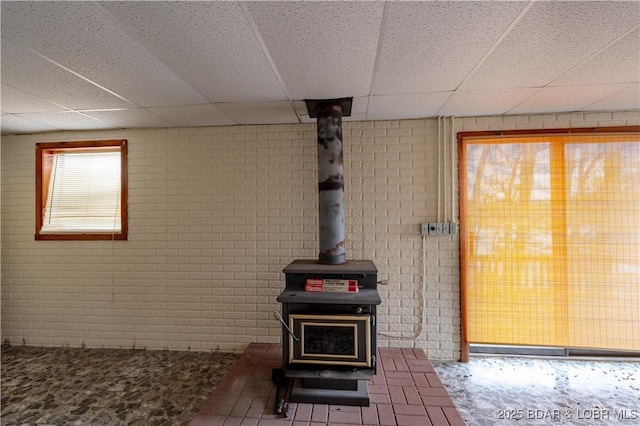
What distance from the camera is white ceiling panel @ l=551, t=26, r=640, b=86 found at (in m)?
1.62

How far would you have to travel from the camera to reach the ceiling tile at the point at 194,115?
98.8 inches

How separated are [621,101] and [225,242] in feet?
12.3

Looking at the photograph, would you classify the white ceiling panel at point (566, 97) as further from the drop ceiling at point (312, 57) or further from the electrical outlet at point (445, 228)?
the electrical outlet at point (445, 228)

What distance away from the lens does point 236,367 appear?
2.48m

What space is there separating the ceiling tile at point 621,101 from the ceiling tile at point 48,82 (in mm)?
3941

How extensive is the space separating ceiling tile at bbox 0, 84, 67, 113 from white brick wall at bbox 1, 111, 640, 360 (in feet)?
2.00

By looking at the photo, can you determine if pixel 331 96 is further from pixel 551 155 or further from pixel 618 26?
pixel 551 155

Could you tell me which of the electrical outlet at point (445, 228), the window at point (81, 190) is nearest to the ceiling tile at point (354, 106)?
the electrical outlet at point (445, 228)

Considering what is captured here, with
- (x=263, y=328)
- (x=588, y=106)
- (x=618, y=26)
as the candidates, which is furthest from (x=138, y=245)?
(x=588, y=106)

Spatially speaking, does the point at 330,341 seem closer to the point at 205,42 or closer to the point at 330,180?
the point at 330,180

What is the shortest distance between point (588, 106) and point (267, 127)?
2929 millimetres

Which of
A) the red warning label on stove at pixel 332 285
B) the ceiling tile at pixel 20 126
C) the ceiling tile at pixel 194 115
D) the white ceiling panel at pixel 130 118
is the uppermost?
the ceiling tile at pixel 194 115

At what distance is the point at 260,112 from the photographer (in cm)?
261

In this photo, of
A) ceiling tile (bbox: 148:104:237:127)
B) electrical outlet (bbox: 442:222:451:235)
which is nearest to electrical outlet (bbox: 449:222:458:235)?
electrical outlet (bbox: 442:222:451:235)
